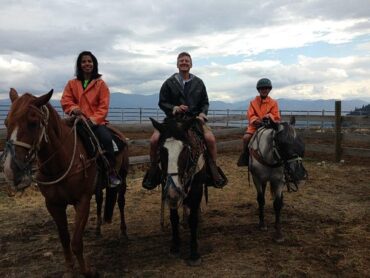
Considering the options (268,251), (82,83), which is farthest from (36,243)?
(268,251)

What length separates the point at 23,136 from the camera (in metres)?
3.49

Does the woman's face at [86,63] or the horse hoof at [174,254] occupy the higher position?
the woman's face at [86,63]

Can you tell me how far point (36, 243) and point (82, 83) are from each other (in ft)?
8.11

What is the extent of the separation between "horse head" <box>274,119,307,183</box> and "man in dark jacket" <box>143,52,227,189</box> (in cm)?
99

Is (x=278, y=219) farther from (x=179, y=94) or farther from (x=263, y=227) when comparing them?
(x=179, y=94)

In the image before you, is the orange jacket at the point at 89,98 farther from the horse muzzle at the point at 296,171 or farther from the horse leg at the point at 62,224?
the horse muzzle at the point at 296,171

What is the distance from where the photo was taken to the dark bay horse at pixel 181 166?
4.19m

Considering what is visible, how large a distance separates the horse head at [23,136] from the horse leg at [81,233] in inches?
35.8

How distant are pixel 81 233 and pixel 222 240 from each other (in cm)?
227

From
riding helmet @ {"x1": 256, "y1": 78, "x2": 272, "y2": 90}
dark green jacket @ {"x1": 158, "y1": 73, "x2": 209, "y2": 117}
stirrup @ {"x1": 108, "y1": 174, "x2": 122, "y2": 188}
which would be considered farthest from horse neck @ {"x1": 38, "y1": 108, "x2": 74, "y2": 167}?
riding helmet @ {"x1": 256, "y1": 78, "x2": 272, "y2": 90}

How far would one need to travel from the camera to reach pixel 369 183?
30.5ft

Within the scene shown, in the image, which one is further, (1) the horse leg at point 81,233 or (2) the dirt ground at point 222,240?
(2) the dirt ground at point 222,240

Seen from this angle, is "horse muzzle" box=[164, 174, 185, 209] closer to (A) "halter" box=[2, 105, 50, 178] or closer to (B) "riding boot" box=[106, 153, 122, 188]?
(B) "riding boot" box=[106, 153, 122, 188]

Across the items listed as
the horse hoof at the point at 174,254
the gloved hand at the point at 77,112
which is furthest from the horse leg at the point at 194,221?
the gloved hand at the point at 77,112
